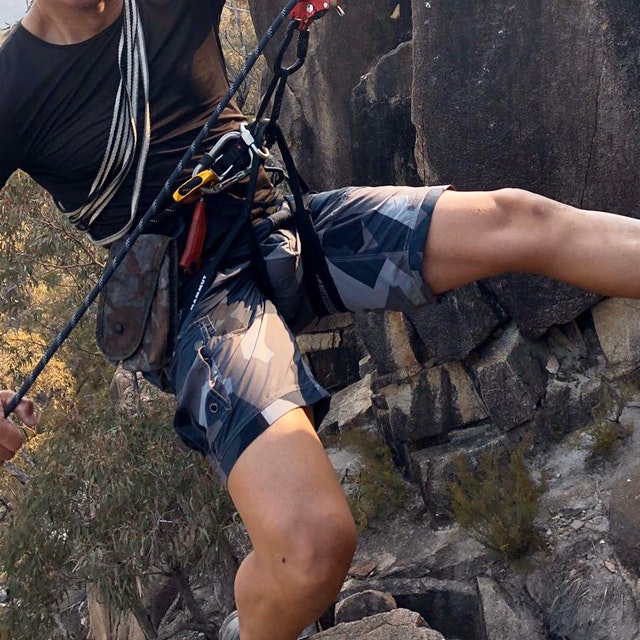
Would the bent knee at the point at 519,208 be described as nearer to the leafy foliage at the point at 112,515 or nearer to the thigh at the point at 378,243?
the thigh at the point at 378,243

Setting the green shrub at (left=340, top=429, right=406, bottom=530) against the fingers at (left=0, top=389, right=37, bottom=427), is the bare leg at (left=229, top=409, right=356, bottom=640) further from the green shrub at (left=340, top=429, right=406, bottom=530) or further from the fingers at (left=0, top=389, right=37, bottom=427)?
the green shrub at (left=340, top=429, right=406, bottom=530)

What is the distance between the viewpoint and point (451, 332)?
5.56 m

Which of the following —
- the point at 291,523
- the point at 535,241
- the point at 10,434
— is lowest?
the point at 291,523

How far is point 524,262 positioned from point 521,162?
2.61 m

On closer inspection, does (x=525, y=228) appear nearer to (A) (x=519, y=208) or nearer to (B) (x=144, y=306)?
(A) (x=519, y=208)

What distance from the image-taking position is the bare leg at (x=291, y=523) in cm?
199

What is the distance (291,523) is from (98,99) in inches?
54.4

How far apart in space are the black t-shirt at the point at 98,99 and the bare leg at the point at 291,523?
0.95 meters

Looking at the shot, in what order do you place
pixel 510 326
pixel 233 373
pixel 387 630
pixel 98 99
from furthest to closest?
1. pixel 510 326
2. pixel 387 630
3. pixel 98 99
4. pixel 233 373

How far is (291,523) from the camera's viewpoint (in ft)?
6.48

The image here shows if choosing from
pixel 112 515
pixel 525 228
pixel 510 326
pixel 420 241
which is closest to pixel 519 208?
pixel 525 228

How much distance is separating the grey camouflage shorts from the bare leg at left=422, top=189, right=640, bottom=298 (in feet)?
0.29

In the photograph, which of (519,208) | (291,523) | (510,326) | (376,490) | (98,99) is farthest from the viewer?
(376,490)

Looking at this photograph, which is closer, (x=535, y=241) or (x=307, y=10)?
(x=535, y=241)
